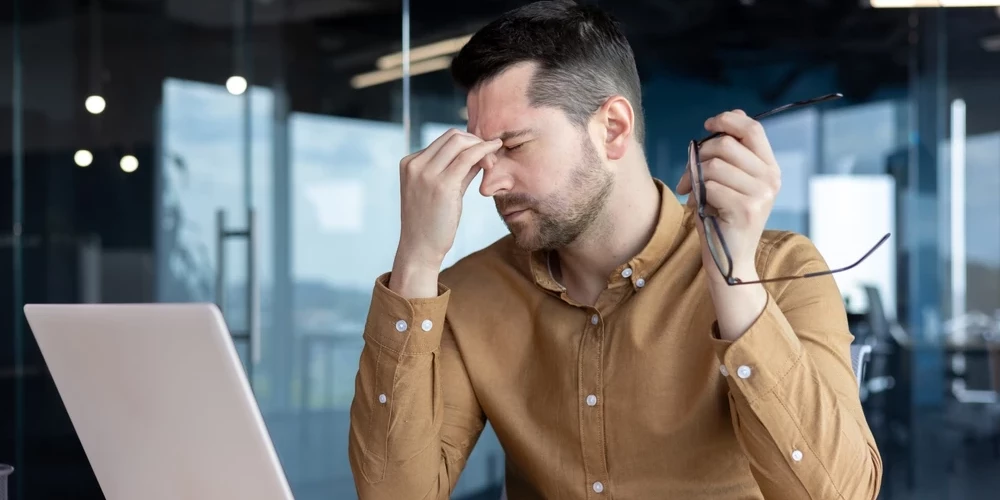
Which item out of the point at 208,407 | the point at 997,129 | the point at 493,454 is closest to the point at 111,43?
the point at 493,454

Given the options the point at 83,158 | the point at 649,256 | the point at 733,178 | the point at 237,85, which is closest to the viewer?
the point at 733,178

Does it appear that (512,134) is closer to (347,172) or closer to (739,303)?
(739,303)

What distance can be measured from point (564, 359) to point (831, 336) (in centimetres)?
42

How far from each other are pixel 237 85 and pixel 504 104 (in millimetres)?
2676

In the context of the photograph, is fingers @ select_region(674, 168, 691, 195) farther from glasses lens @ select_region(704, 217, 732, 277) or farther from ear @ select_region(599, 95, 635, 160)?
ear @ select_region(599, 95, 635, 160)

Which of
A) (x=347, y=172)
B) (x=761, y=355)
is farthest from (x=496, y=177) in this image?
(x=347, y=172)

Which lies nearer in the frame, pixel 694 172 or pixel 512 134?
pixel 694 172

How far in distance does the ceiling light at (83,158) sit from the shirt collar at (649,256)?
8.99 ft

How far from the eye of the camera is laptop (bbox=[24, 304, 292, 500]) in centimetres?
104

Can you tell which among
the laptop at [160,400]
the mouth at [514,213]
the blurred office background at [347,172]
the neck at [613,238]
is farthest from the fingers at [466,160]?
the blurred office background at [347,172]

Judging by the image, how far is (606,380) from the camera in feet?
5.28

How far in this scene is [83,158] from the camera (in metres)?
3.94

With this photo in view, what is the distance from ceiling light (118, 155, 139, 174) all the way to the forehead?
2.67 m

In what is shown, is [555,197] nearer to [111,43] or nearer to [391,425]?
[391,425]
